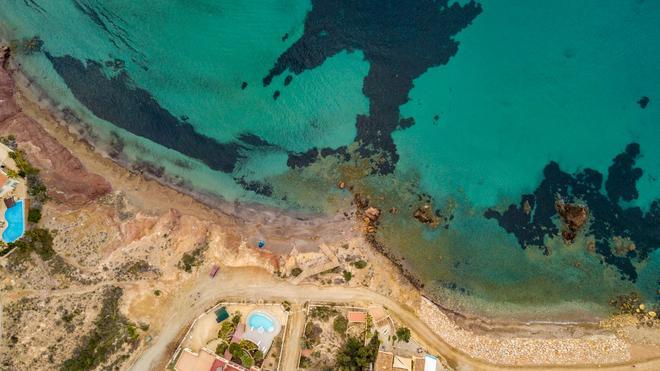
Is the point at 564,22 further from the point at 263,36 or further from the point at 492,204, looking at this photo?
the point at 263,36

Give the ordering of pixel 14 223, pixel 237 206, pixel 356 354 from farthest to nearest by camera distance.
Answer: pixel 237 206, pixel 14 223, pixel 356 354

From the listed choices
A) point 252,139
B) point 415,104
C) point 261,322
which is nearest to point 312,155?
point 252,139

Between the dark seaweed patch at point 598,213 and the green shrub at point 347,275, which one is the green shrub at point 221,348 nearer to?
the green shrub at point 347,275

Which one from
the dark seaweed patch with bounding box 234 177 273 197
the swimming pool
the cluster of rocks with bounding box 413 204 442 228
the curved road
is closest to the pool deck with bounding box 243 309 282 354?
the curved road

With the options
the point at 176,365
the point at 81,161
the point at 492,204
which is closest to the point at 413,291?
the point at 492,204

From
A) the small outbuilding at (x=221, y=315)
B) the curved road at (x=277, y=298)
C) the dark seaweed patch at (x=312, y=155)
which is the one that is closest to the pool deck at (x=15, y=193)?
the curved road at (x=277, y=298)

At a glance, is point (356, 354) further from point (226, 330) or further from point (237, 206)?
point (237, 206)

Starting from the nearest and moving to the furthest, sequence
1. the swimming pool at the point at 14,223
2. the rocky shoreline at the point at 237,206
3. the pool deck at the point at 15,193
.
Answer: the swimming pool at the point at 14,223
the pool deck at the point at 15,193
the rocky shoreline at the point at 237,206

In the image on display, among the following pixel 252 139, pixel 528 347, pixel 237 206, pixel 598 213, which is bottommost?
pixel 528 347
